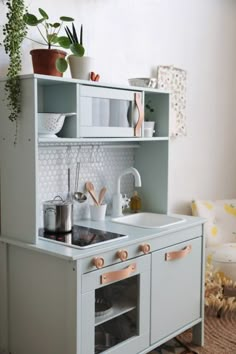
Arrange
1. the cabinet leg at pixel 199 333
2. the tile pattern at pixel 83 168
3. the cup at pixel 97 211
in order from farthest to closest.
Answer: the cabinet leg at pixel 199 333, the cup at pixel 97 211, the tile pattern at pixel 83 168

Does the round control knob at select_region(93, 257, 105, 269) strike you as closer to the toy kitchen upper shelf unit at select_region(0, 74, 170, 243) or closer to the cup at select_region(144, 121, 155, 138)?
the toy kitchen upper shelf unit at select_region(0, 74, 170, 243)

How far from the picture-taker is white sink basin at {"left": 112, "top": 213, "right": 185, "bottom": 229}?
2658 mm

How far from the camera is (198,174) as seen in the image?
3.64 meters

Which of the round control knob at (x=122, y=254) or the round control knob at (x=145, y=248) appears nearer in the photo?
the round control knob at (x=122, y=254)

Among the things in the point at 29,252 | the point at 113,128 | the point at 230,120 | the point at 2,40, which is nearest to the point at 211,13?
the point at 230,120

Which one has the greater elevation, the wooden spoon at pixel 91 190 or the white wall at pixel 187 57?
the white wall at pixel 187 57

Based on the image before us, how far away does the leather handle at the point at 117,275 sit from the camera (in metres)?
2.03

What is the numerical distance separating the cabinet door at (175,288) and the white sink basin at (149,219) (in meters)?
0.18

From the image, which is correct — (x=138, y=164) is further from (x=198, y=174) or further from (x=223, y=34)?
(x=223, y=34)

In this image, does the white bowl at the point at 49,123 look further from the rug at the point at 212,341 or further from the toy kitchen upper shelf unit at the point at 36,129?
the rug at the point at 212,341

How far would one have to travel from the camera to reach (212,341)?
9.14 ft

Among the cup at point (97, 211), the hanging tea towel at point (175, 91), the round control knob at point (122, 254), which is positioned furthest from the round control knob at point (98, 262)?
the hanging tea towel at point (175, 91)

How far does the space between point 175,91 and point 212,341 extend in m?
1.67

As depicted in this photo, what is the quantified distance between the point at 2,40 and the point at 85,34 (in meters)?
0.57
